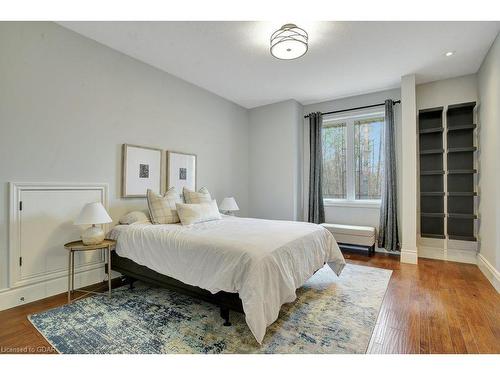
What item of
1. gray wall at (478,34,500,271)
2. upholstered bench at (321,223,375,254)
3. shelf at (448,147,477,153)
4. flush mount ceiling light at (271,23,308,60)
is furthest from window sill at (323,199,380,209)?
flush mount ceiling light at (271,23,308,60)

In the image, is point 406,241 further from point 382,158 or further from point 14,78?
point 14,78

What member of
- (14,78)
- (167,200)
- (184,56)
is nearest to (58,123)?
(14,78)

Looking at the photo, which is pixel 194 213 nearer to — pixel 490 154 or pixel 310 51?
pixel 310 51

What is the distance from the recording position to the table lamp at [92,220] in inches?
92.6

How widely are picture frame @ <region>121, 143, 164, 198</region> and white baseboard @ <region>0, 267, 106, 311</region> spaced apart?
0.98 m

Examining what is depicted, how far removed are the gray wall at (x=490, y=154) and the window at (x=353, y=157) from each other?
1.34 m

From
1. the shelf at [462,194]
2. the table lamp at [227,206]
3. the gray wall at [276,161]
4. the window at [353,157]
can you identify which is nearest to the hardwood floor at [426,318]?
the shelf at [462,194]

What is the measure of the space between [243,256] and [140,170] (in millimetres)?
2144

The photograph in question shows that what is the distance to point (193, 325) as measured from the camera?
1977mm

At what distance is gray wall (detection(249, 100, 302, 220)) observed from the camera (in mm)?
4816

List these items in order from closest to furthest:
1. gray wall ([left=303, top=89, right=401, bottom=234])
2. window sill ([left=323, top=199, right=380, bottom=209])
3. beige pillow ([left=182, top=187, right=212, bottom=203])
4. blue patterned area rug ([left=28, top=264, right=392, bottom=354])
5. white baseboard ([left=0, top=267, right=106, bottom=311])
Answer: blue patterned area rug ([left=28, top=264, right=392, bottom=354]) < white baseboard ([left=0, top=267, right=106, bottom=311]) < beige pillow ([left=182, top=187, right=212, bottom=203]) < gray wall ([left=303, top=89, right=401, bottom=234]) < window sill ([left=323, top=199, right=380, bottom=209])

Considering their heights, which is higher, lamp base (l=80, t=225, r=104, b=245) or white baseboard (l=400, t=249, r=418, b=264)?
lamp base (l=80, t=225, r=104, b=245)

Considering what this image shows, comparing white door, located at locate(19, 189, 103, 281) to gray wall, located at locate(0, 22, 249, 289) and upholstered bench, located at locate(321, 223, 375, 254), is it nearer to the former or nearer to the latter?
gray wall, located at locate(0, 22, 249, 289)
